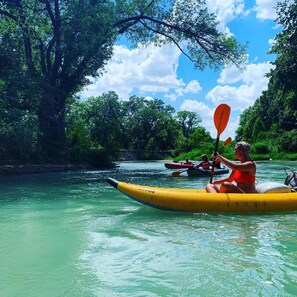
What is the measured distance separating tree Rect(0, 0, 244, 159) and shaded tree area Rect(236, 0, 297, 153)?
20.2 ft

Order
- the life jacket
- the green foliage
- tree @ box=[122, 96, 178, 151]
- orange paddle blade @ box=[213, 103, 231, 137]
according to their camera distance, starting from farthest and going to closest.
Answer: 1. tree @ box=[122, 96, 178, 151]
2. the green foliage
3. orange paddle blade @ box=[213, 103, 231, 137]
4. the life jacket

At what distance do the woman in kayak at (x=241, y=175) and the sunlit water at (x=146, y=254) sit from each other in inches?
18.8

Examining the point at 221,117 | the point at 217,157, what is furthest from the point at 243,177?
the point at 221,117

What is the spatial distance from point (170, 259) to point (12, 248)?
1858 mm

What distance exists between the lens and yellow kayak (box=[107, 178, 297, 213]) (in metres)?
5.80

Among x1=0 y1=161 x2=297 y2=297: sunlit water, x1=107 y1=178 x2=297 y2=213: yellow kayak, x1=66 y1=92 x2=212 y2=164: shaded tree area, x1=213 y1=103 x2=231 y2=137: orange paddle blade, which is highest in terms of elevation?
x1=66 y1=92 x2=212 y2=164: shaded tree area

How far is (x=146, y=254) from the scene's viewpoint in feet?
13.1

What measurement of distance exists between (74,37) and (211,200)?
12289 mm

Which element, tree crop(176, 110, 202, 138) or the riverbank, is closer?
the riverbank

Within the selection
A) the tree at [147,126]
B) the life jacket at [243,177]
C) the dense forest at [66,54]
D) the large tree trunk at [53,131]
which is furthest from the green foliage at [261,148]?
the life jacket at [243,177]

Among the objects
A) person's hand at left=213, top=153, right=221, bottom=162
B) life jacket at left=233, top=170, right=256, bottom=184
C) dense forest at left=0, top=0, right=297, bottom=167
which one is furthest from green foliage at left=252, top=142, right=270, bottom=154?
life jacket at left=233, top=170, right=256, bottom=184

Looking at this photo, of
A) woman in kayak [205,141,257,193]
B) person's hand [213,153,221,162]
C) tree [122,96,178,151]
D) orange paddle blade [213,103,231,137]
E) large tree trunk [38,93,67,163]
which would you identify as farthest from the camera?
tree [122,96,178,151]

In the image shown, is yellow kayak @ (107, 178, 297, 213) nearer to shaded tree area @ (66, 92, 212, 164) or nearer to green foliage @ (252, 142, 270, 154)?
green foliage @ (252, 142, 270, 154)

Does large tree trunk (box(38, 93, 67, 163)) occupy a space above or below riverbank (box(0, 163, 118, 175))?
above
